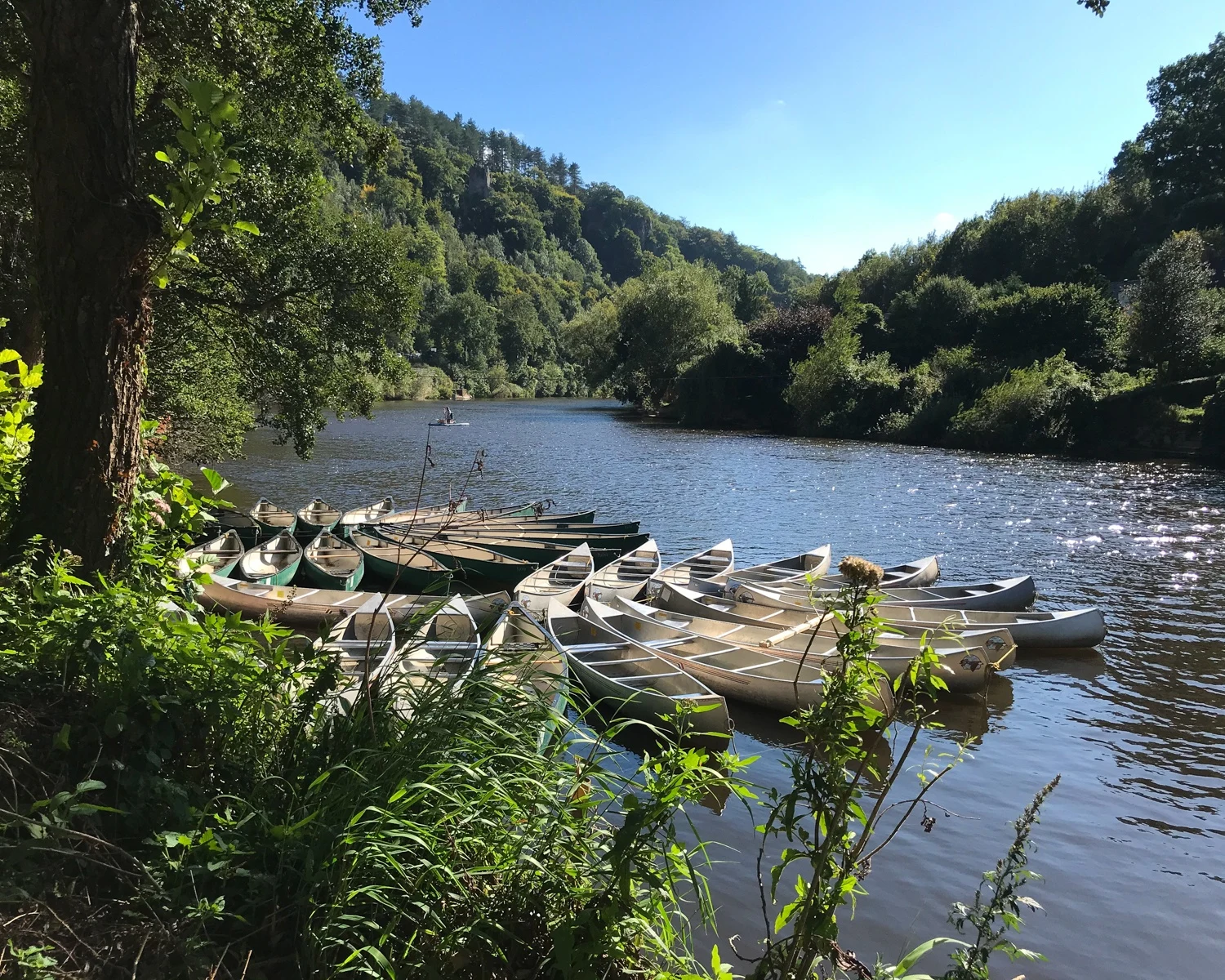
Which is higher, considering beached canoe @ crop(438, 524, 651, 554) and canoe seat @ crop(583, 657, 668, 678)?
beached canoe @ crop(438, 524, 651, 554)

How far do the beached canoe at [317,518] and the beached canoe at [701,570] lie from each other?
24.2 ft

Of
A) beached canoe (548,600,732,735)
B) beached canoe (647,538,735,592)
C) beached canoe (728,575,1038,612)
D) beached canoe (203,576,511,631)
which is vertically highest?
beached canoe (728,575,1038,612)

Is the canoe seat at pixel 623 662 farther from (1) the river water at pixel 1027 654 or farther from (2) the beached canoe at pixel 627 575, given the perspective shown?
(2) the beached canoe at pixel 627 575

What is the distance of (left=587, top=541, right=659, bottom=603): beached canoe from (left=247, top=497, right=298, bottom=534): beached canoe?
6884 mm

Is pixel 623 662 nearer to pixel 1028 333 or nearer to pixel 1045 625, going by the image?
pixel 1045 625

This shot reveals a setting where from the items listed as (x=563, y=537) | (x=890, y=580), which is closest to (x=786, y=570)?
(x=890, y=580)

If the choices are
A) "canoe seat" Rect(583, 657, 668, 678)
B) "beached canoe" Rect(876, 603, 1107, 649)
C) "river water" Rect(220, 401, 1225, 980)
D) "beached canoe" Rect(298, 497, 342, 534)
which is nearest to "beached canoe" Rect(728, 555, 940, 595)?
"beached canoe" Rect(876, 603, 1107, 649)

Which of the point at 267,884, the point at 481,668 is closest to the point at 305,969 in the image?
the point at 267,884

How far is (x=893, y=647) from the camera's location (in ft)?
32.8

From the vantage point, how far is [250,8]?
1046 centimetres

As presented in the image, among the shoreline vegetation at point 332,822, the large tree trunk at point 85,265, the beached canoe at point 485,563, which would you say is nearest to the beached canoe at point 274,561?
the beached canoe at point 485,563

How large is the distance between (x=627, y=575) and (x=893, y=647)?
5508mm

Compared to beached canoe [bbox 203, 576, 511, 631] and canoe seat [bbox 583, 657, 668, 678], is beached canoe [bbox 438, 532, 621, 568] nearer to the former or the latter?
beached canoe [bbox 203, 576, 511, 631]

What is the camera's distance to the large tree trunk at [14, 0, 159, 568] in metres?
3.74
